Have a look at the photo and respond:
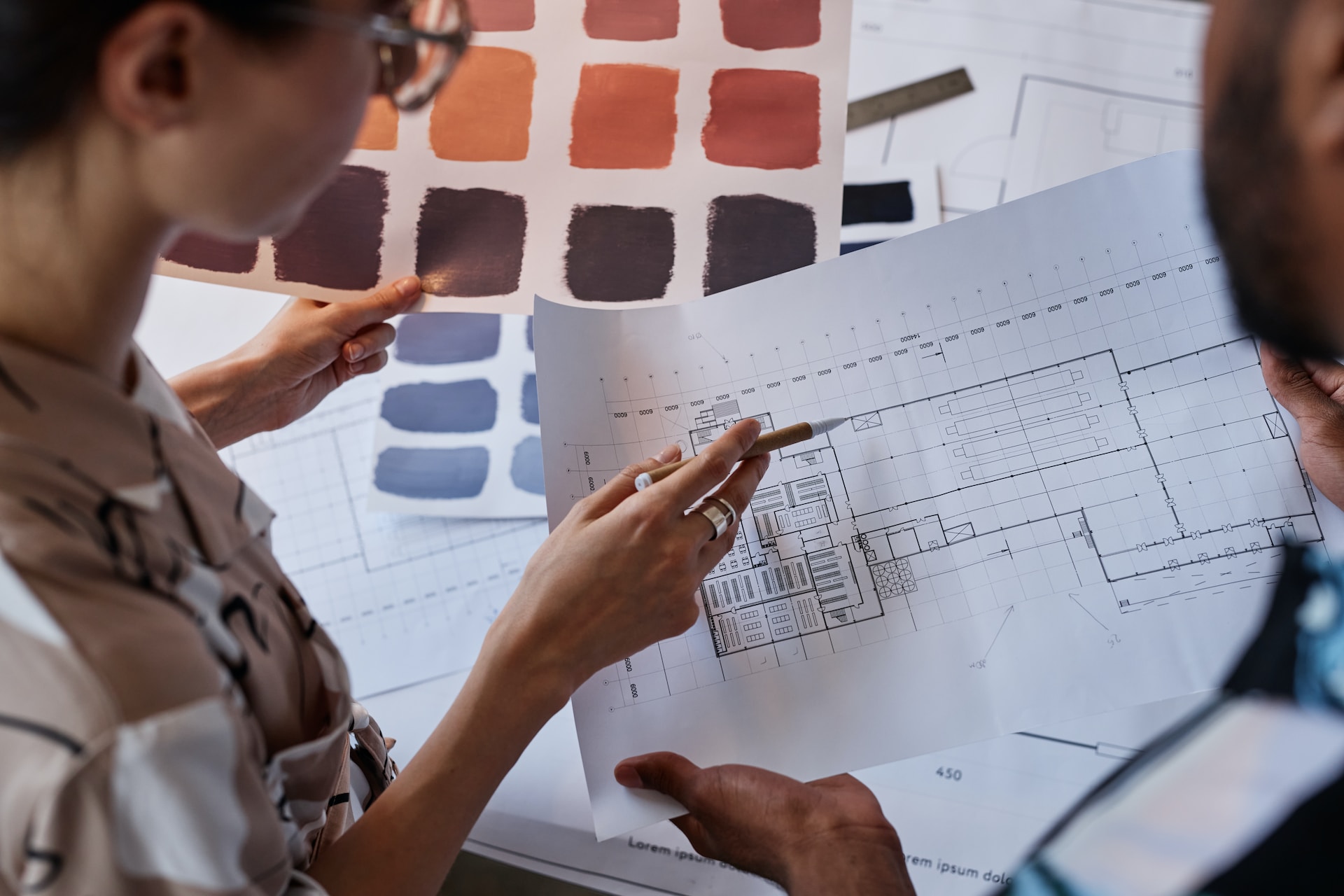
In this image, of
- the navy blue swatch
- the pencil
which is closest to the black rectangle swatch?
the pencil

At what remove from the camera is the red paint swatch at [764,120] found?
97 cm

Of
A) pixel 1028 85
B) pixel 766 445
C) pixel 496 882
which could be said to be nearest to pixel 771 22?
pixel 1028 85

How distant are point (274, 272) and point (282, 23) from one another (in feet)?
1.78

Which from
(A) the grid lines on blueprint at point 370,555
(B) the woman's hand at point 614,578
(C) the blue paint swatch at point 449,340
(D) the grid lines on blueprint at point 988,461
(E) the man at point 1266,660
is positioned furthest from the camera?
(C) the blue paint swatch at point 449,340

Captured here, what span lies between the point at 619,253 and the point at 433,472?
37 centimetres

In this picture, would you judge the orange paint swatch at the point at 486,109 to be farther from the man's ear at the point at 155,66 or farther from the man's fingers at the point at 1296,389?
the man's fingers at the point at 1296,389

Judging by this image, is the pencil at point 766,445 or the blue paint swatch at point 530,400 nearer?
the pencil at point 766,445

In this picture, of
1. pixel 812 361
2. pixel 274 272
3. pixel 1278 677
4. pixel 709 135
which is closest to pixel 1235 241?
pixel 1278 677

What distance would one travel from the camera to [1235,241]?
1.80 feet

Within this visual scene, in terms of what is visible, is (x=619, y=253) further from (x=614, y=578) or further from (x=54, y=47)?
(x=54, y=47)

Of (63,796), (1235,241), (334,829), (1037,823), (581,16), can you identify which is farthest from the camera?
(581,16)

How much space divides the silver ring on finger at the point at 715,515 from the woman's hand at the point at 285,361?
41cm

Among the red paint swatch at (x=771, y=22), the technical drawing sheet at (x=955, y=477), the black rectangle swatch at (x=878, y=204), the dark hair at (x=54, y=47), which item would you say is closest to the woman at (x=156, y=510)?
the dark hair at (x=54, y=47)

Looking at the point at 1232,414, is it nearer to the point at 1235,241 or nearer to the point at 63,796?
the point at 1235,241
